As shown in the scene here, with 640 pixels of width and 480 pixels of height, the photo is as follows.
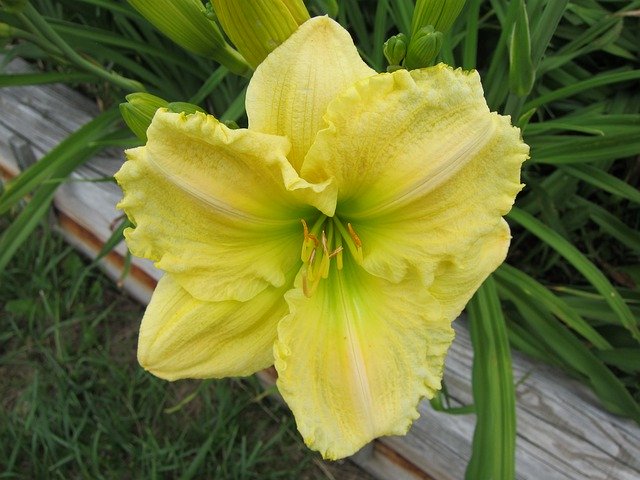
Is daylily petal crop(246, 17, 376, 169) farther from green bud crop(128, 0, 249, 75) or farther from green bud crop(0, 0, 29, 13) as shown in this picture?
green bud crop(0, 0, 29, 13)

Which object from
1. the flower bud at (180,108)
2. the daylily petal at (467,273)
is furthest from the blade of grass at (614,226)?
the flower bud at (180,108)

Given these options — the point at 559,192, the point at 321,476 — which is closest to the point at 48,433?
the point at 321,476

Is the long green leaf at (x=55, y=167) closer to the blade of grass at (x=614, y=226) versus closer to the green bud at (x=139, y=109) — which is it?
the green bud at (x=139, y=109)

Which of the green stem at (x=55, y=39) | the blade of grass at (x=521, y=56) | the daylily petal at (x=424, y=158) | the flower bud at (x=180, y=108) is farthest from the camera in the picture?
the green stem at (x=55, y=39)

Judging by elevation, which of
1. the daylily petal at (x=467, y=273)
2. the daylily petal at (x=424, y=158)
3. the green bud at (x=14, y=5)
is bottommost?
the daylily petal at (x=467, y=273)

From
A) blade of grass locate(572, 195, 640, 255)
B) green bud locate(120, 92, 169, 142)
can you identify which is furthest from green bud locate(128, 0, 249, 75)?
blade of grass locate(572, 195, 640, 255)
